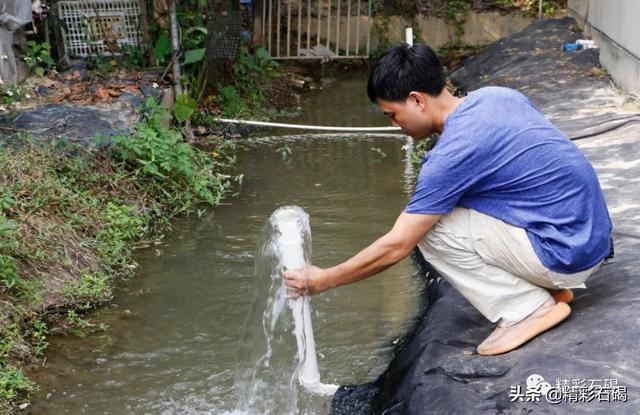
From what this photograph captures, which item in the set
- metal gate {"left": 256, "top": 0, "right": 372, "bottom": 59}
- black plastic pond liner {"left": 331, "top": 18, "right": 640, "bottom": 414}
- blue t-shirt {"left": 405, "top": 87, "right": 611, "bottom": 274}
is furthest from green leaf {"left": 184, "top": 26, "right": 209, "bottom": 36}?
blue t-shirt {"left": 405, "top": 87, "right": 611, "bottom": 274}

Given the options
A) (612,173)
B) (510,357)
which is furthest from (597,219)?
(612,173)

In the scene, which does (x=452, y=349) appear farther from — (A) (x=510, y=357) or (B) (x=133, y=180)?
(B) (x=133, y=180)

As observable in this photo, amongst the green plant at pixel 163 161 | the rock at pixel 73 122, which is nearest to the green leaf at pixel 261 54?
the rock at pixel 73 122

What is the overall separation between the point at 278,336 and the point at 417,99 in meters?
1.59

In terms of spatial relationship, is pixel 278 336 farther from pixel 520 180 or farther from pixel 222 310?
pixel 520 180

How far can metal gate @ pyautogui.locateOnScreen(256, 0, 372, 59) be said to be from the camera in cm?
1068

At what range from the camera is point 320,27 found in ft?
36.3

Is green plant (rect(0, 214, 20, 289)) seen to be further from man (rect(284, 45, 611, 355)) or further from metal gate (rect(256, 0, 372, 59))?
metal gate (rect(256, 0, 372, 59))

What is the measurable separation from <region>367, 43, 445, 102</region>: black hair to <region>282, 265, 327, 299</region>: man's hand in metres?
0.68

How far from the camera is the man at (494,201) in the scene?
2.47m

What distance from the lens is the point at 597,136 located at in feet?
16.5

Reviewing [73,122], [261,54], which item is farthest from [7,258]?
[261,54]

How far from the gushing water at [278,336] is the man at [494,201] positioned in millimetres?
252

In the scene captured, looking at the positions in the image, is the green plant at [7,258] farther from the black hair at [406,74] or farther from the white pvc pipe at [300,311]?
the black hair at [406,74]
